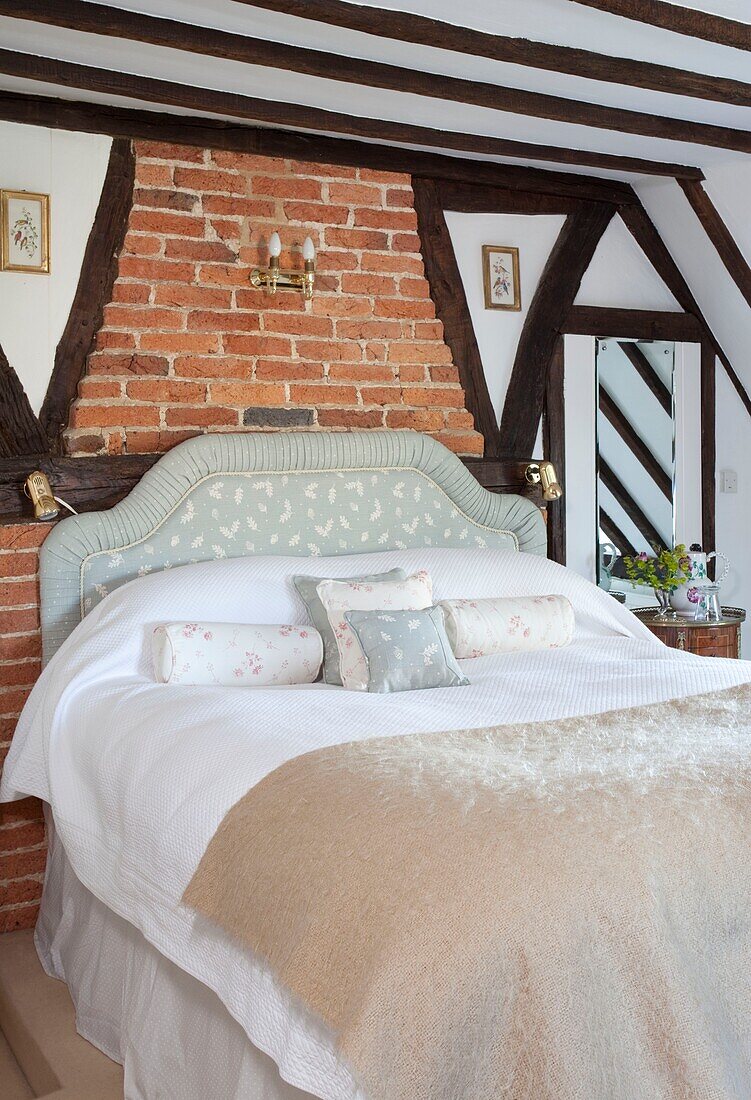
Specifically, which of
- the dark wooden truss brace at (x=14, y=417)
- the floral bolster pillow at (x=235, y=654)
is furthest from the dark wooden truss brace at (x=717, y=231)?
the dark wooden truss brace at (x=14, y=417)

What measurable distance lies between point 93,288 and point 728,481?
2.74 m

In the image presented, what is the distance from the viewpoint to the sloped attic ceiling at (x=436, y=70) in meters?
2.51

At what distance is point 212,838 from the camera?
1.94 meters

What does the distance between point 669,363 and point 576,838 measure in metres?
3.20

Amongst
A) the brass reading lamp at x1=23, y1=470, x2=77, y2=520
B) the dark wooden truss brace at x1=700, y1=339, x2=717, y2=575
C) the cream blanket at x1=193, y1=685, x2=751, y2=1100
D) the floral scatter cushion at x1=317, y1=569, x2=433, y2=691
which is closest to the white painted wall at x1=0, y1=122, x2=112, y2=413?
the brass reading lamp at x1=23, y1=470, x2=77, y2=520

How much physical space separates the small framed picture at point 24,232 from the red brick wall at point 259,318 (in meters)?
0.25

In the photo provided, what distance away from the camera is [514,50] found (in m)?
2.72

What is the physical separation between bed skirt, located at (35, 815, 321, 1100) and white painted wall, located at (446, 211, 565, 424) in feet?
7.47

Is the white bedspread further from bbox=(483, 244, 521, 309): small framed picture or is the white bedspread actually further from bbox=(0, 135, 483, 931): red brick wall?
bbox=(483, 244, 521, 309): small framed picture

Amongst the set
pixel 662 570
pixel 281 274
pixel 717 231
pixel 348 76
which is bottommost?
pixel 662 570

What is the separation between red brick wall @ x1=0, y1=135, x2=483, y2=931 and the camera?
3.21 meters

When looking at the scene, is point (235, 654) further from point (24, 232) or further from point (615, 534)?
point (615, 534)

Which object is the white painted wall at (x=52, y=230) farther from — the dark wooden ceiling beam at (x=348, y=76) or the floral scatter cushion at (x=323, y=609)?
the floral scatter cushion at (x=323, y=609)

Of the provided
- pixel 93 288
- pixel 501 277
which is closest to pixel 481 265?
pixel 501 277
